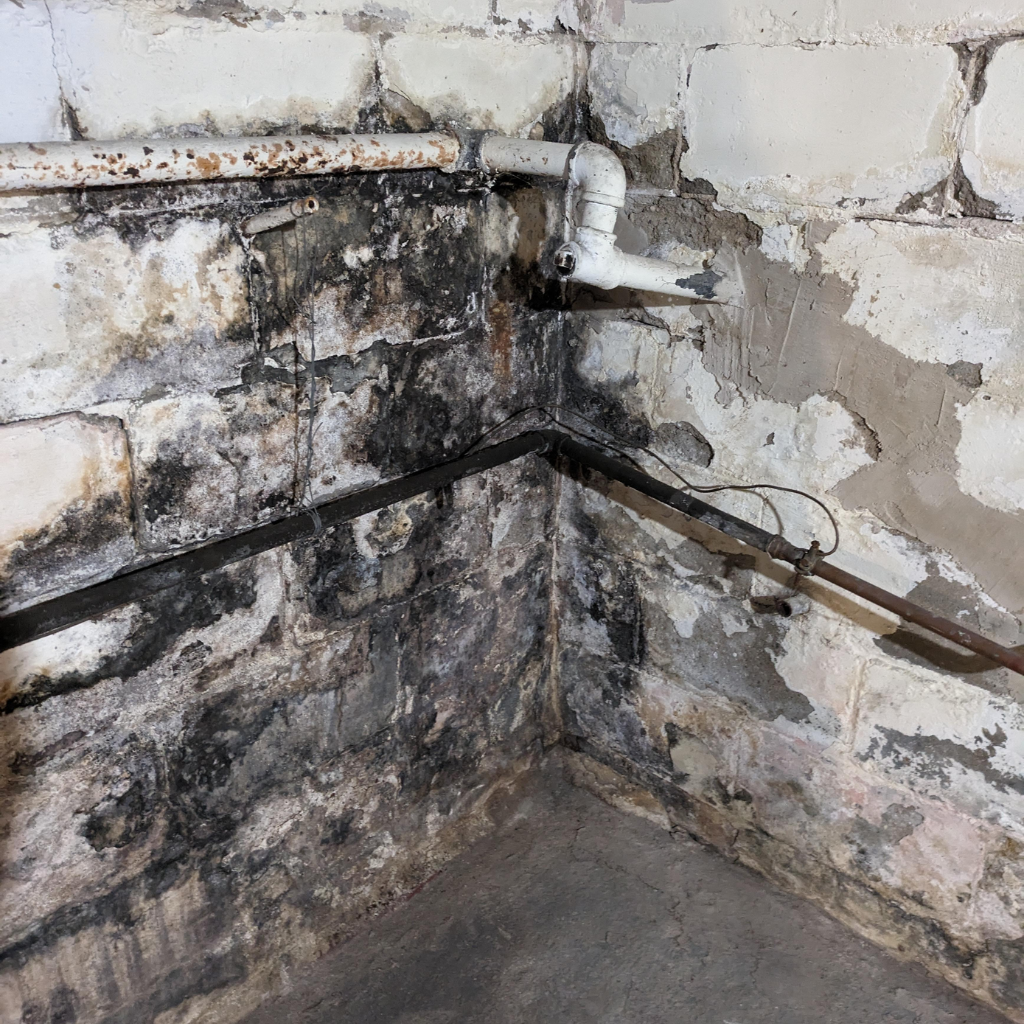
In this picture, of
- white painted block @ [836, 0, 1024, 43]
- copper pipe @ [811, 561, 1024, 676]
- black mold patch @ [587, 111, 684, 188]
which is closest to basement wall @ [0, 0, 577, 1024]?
black mold patch @ [587, 111, 684, 188]

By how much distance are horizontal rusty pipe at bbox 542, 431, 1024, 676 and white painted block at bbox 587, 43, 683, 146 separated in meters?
0.73

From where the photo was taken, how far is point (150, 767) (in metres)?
1.68

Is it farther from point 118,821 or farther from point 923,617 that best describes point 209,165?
point 923,617

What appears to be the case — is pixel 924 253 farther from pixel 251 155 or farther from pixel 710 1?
pixel 251 155

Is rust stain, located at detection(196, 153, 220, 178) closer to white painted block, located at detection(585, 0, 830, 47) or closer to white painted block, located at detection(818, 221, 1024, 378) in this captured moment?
white painted block, located at detection(585, 0, 830, 47)

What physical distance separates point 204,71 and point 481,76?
62cm

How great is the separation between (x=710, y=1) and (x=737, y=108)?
212 mm

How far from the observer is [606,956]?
209cm

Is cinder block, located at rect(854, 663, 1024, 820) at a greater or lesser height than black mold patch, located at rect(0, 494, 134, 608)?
lesser

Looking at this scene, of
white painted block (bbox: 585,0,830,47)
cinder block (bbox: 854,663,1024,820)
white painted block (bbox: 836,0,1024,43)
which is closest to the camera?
white painted block (bbox: 836,0,1024,43)

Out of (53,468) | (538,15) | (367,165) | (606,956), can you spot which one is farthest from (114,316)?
(606,956)

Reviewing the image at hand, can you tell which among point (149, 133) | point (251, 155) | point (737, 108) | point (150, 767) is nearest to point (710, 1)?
point (737, 108)

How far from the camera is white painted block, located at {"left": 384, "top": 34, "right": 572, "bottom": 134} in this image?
1.70 m

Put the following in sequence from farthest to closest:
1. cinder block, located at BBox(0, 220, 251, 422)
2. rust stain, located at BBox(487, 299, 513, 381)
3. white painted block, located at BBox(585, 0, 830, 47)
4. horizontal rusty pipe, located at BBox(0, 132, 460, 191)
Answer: rust stain, located at BBox(487, 299, 513, 381), white painted block, located at BBox(585, 0, 830, 47), cinder block, located at BBox(0, 220, 251, 422), horizontal rusty pipe, located at BBox(0, 132, 460, 191)
